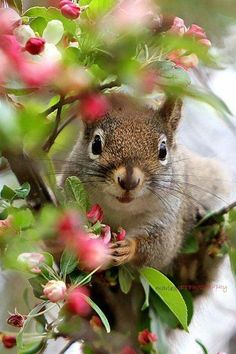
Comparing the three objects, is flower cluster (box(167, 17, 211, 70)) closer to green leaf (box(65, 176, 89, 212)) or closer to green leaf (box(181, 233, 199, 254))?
green leaf (box(65, 176, 89, 212))

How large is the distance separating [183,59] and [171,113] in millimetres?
150

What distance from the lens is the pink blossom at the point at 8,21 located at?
47 centimetres

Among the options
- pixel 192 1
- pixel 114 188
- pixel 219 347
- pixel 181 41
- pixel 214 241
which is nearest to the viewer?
pixel 192 1

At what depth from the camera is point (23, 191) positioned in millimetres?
619

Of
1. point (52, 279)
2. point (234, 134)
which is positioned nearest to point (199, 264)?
point (234, 134)

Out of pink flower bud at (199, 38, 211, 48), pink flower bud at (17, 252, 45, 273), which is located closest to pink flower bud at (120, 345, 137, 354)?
pink flower bud at (17, 252, 45, 273)

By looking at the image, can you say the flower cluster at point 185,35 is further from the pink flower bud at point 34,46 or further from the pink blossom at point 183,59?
the pink flower bud at point 34,46

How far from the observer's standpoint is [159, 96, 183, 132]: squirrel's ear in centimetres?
80

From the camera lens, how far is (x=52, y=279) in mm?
616

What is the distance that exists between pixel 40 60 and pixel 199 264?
0.56 metres

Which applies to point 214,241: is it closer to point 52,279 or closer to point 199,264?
point 199,264

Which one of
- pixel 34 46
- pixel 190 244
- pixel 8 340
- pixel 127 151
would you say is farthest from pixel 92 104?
pixel 190 244

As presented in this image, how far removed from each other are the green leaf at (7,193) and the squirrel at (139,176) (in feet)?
0.40

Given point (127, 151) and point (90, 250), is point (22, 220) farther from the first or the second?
point (127, 151)
